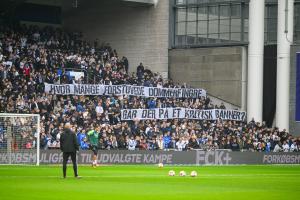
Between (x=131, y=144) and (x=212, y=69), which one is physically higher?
(x=212, y=69)

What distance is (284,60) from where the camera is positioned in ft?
202

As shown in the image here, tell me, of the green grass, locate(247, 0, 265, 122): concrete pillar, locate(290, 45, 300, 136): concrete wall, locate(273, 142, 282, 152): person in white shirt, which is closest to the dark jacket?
the green grass

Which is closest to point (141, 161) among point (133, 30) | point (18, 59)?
point (18, 59)

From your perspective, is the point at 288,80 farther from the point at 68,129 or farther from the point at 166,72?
the point at 68,129

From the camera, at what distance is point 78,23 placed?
7144 cm

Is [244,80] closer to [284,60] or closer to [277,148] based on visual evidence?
[284,60]

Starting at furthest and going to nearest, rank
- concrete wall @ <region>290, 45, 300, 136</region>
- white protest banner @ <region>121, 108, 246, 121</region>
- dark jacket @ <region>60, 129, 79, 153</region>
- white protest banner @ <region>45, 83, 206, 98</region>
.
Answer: concrete wall @ <region>290, 45, 300, 136</region> → white protest banner @ <region>121, 108, 246, 121</region> → white protest banner @ <region>45, 83, 206, 98</region> → dark jacket @ <region>60, 129, 79, 153</region>

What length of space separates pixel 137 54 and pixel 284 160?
1758cm

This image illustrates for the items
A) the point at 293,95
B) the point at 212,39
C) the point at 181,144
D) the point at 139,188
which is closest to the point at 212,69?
the point at 212,39

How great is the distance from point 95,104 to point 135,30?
14.4m

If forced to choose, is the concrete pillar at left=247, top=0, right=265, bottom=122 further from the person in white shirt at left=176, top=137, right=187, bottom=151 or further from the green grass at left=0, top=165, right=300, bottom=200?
the green grass at left=0, top=165, right=300, bottom=200

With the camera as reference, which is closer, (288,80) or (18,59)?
(18,59)

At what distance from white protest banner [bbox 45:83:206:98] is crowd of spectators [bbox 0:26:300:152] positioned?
1.45 feet

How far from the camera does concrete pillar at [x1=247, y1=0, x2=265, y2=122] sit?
2457 inches
